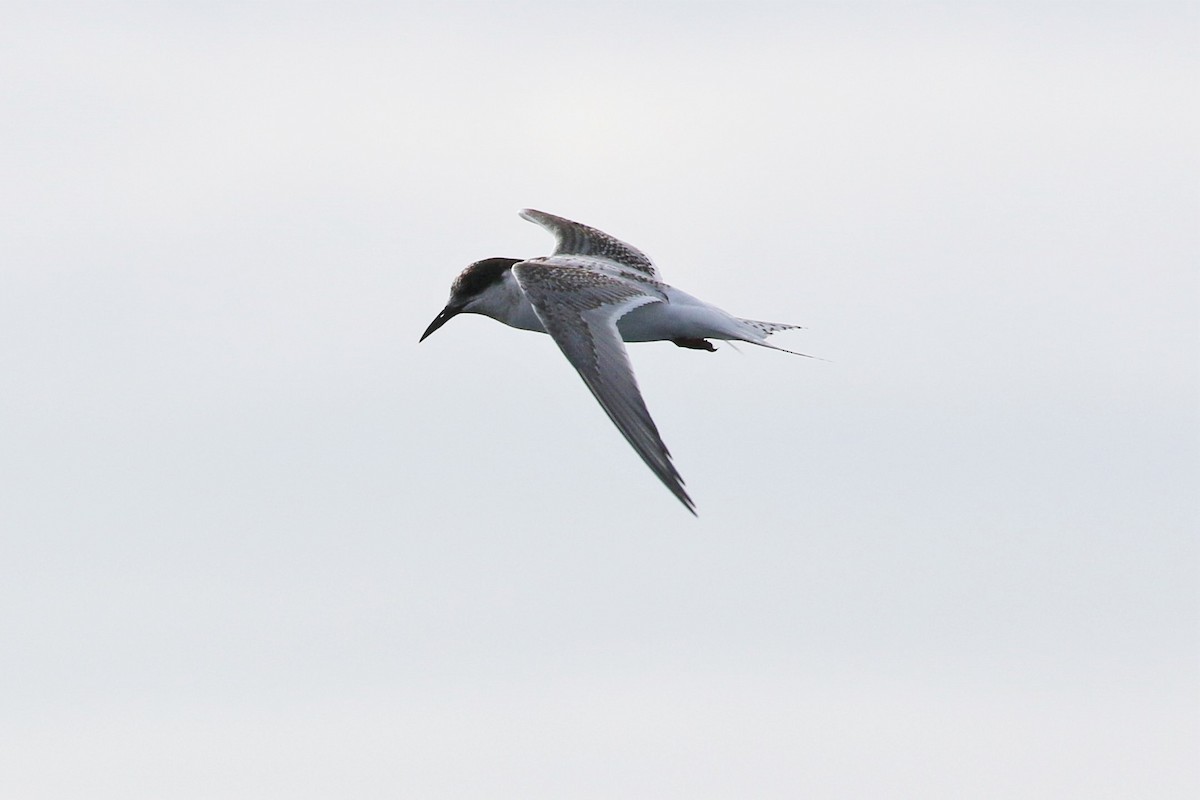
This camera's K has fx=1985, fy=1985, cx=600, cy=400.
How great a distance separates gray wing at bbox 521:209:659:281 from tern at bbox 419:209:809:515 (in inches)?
0.6

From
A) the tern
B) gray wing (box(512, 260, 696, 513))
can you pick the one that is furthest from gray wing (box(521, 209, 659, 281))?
gray wing (box(512, 260, 696, 513))

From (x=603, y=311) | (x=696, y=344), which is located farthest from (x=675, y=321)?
(x=603, y=311)

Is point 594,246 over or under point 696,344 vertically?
over

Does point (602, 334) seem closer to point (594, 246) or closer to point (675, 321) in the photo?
point (675, 321)

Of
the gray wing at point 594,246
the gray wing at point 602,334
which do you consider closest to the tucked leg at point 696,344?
the gray wing at point 602,334

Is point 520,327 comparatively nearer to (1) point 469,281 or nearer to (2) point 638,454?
(1) point 469,281

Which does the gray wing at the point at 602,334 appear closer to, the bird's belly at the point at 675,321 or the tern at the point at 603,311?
the tern at the point at 603,311

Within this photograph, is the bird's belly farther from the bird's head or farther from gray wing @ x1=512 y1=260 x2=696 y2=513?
the bird's head

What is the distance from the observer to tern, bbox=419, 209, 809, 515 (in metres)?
20.8

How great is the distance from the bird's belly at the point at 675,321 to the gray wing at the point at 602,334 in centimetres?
21

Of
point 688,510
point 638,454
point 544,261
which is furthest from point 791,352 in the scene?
point 688,510

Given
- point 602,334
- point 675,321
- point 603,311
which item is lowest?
point 602,334

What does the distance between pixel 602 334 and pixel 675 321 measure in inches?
127

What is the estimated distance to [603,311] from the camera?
23.0m
